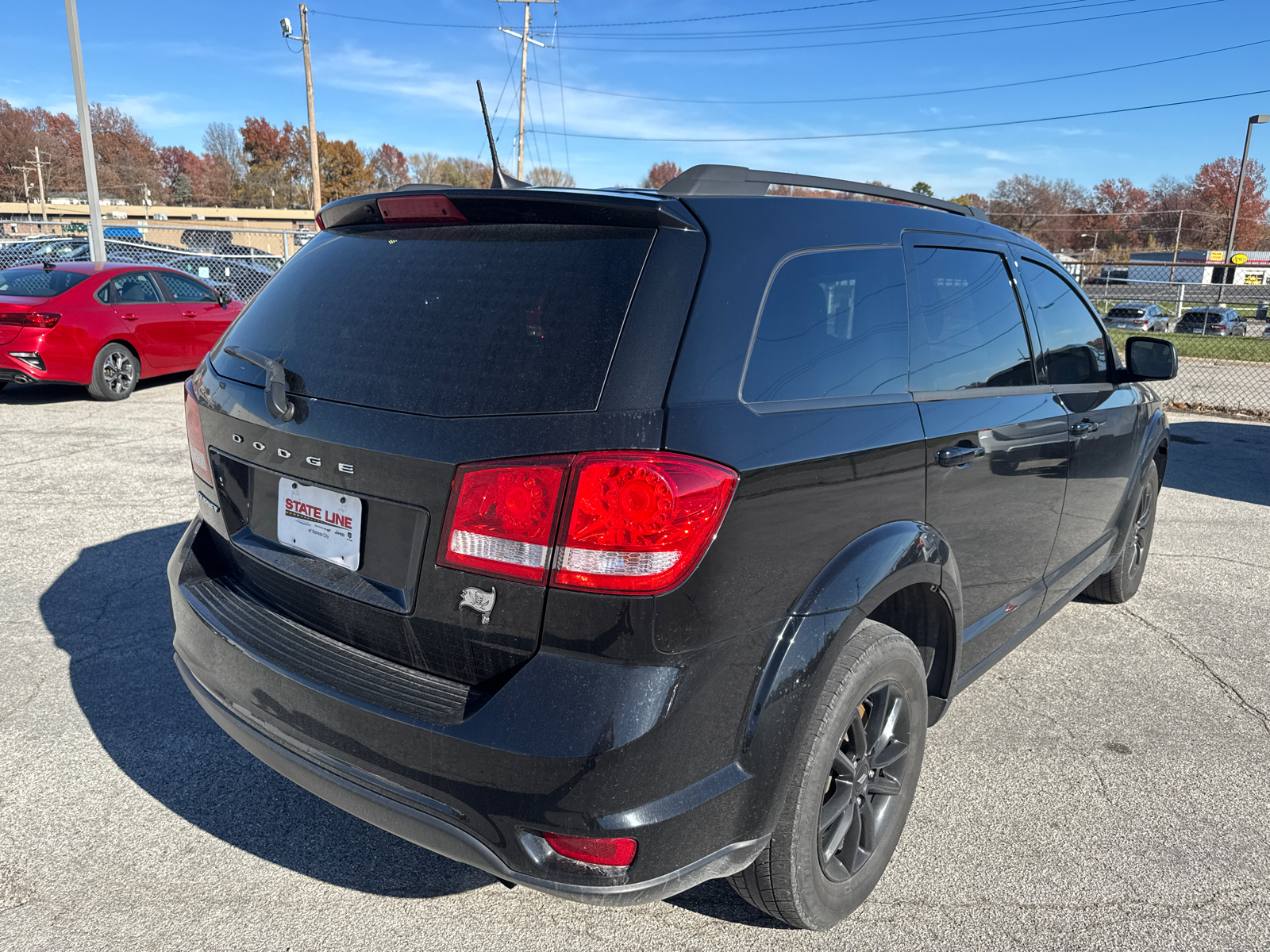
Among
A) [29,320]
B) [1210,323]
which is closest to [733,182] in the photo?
[29,320]

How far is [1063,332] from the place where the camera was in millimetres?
3586

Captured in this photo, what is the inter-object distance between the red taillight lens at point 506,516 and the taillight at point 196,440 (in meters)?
1.08

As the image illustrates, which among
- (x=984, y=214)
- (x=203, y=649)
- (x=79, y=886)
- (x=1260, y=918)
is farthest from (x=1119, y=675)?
(x=79, y=886)

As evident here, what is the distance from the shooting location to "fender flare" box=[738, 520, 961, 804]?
6.38ft

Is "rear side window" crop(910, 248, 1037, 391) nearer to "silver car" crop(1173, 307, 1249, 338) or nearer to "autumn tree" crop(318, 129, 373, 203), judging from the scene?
"silver car" crop(1173, 307, 1249, 338)

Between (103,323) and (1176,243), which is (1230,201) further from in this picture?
(103,323)

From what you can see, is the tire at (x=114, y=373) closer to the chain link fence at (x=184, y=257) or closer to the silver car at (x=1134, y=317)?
the chain link fence at (x=184, y=257)

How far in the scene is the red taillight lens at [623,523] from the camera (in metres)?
1.76

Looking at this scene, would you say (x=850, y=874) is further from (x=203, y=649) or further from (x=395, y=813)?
(x=203, y=649)

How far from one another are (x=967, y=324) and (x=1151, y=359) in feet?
5.27

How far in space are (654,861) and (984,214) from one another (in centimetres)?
269

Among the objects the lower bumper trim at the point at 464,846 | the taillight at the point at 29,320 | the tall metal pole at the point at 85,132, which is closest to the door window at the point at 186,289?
the taillight at the point at 29,320

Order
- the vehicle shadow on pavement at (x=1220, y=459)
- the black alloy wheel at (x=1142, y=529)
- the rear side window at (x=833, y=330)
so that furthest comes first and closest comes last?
the vehicle shadow on pavement at (x=1220, y=459), the black alloy wheel at (x=1142, y=529), the rear side window at (x=833, y=330)

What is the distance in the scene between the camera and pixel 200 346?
11.1m
